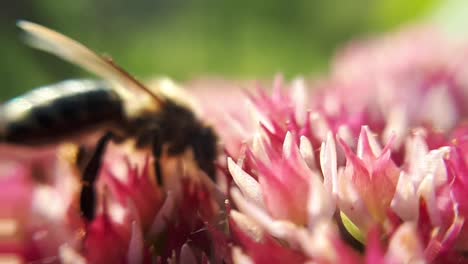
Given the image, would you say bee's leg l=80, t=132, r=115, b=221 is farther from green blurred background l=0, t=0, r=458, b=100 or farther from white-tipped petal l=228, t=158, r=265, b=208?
green blurred background l=0, t=0, r=458, b=100

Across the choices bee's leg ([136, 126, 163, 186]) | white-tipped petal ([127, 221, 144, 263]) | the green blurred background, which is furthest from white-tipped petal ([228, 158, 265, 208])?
the green blurred background

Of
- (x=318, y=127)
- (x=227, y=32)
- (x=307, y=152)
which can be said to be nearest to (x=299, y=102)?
(x=318, y=127)

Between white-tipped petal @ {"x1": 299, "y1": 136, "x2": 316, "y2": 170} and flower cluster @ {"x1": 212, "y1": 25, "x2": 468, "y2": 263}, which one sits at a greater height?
white-tipped petal @ {"x1": 299, "y1": 136, "x2": 316, "y2": 170}

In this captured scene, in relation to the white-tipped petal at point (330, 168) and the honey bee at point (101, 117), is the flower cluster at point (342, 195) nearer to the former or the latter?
the white-tipped petal at point (330, 168)

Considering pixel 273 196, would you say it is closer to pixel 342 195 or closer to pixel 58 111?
pixel 342 195

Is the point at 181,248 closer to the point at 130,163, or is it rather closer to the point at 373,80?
the point at 130,163

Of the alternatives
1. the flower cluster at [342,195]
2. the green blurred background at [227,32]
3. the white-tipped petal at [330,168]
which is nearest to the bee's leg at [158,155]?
the flower cluster at [342,195]

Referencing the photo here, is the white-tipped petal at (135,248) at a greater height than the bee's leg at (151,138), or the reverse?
the bee's leg at (151,138)
